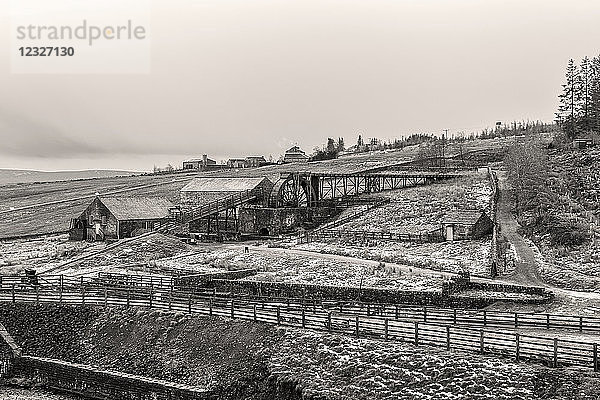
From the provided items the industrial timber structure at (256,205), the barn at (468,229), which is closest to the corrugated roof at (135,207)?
the industrial timber structure at (256,205)

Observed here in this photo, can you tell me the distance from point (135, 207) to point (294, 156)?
104995 mm

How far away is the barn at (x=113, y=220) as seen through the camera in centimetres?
6694

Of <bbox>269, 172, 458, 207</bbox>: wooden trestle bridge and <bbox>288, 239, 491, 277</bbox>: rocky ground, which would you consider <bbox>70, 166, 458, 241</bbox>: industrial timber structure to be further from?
<bbox>288, 239, 491, 277</bbox>: rocky ground

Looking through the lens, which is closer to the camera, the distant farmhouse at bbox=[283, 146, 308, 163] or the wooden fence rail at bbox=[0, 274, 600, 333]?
the wooden fence rail at bbox=[0, 274, 600, 333]

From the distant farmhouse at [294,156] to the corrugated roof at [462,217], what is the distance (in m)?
100

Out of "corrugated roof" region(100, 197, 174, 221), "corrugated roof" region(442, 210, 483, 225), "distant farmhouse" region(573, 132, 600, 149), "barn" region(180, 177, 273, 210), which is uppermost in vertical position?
"distant farmhouse" region(573, 132, 600, 149)

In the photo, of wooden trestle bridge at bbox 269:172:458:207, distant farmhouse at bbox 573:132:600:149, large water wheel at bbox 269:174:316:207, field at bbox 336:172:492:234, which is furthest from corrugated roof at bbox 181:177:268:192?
distant farmhouse at bbox 573:132:600:149

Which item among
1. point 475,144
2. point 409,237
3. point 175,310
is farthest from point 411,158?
point 175,310

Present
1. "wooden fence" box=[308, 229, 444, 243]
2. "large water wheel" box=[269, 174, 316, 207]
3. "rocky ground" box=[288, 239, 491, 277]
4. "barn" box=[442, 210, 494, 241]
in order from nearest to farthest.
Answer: "rocky ground" box=[288, 239, 491, 277] → "barn" box=[442, 210, 494, 241] → "wooden fence" box=[308, 229, 444, 243] → "large water wheel" box=[269, 174, 316, 207]

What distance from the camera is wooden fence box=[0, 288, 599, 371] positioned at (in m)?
25.7

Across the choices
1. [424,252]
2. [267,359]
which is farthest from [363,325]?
[424,252]

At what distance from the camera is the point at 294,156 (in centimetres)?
17400

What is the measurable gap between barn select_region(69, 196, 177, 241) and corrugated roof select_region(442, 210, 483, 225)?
26.9 meters

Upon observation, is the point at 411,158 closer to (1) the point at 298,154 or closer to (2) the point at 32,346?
(1) the point at 298,154
